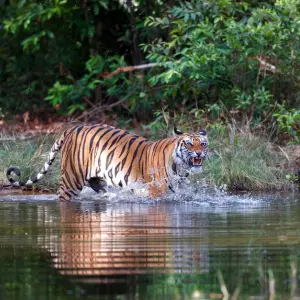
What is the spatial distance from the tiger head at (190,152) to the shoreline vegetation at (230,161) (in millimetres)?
1472

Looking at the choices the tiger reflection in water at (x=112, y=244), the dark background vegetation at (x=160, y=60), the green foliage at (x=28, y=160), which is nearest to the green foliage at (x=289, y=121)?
the dark background vegetation at (x=160, y=60)

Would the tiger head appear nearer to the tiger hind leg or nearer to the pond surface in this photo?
the pond surface

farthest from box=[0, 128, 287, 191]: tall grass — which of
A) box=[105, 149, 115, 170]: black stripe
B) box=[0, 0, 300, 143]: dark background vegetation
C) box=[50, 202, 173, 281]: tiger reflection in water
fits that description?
box=[50, 202, 173, 281]: tiger reflection in water

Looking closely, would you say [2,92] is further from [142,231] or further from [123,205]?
[142,231]

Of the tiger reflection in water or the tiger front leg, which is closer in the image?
the tiger reflection in water

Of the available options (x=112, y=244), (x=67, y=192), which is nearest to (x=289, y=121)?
(x=67, y=192)

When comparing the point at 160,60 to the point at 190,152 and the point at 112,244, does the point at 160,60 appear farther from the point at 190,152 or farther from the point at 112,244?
the point at 112,244

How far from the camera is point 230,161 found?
1277cm

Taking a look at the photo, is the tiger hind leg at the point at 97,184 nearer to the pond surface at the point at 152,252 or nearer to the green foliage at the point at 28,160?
the green foliage at the point at 28,160

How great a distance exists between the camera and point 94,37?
18.9m

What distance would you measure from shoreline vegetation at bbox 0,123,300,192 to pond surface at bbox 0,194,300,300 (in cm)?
222

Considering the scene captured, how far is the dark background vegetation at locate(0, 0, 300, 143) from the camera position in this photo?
14.4 m

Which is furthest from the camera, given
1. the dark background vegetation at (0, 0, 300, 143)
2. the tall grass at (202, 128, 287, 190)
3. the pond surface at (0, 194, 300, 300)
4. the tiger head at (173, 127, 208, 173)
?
the dark background vegetation at (0, 0, 300, 143)

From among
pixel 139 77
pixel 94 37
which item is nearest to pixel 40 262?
pixel 139 77
